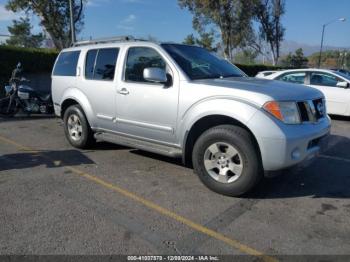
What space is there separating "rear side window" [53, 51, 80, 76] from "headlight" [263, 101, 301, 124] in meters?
3.82

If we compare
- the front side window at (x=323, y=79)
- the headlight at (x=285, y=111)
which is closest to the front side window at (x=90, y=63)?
the headlight at (x=285, y=111)

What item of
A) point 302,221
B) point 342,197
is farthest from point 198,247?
point 342,197

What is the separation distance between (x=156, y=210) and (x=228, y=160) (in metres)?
1.05

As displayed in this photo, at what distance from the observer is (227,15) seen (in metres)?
31.7

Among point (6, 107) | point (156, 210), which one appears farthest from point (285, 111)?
point (6, 107)

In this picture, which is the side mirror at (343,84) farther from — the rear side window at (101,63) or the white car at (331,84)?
the rear side window at (101,63)

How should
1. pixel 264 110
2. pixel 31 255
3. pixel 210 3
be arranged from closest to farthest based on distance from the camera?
1. pixel 31 255
2. pixel 264 110
3. pixel 210 3

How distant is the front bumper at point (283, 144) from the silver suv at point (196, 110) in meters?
0.01

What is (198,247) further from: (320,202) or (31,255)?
(320,202)

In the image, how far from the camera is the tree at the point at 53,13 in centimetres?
2352

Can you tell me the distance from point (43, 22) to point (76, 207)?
23.6 metres

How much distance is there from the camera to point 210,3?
102 ft

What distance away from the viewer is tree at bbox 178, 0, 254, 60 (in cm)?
3122

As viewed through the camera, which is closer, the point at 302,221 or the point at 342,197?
the point at 302,221
